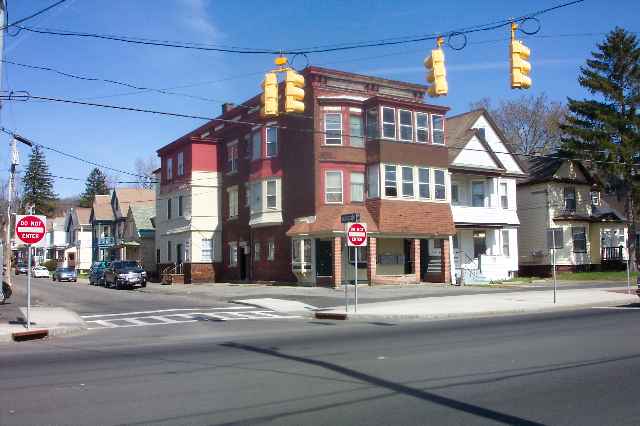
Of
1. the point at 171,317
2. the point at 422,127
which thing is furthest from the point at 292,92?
the point at 422,127

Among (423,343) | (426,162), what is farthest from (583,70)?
(423,343)

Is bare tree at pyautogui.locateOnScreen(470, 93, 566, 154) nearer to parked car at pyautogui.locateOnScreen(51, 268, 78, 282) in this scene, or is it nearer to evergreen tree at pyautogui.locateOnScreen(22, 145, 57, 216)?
parked car at pyautogui.locateOnScreen(51, 268, 78, 282)

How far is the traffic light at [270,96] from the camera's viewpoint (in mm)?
15070

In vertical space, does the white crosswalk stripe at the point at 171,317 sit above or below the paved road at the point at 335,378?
below

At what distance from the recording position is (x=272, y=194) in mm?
37438

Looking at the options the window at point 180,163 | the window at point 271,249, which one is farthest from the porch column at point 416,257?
the window at point 180,163

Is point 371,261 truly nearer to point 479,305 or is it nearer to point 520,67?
point 479,305

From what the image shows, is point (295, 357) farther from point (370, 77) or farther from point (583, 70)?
point (583, 70)

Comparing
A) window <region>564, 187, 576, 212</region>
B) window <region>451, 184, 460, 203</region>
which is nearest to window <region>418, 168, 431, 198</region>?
window <region>451, 184, 460, 203</region>

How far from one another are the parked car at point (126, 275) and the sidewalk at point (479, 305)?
813 inches

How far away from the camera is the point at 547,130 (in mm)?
60062

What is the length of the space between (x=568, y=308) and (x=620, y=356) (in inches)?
453

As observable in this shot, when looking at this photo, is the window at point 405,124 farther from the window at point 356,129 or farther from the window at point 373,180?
the window at point 373,180

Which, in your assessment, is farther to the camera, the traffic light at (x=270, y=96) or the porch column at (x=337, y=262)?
the porch column at (x=337, y=262)
